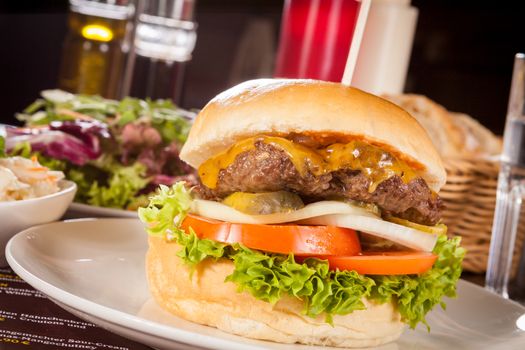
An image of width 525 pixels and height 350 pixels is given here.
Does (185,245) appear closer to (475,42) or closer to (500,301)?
(500,301)

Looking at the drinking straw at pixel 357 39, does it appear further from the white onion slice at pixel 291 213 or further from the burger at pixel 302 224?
the white onion slice at pixel 291 213

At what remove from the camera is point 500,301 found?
Answer: 7.22 ft

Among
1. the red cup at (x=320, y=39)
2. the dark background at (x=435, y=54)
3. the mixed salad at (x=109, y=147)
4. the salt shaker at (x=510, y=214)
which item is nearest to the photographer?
Result: the salt shaker at (x=510, y=214)

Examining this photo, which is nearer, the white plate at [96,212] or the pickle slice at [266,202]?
the pickle slice at [266,202]

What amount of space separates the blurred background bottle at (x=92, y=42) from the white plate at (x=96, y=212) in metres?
2.07

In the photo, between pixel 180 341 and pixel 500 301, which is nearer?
pixel 180 341

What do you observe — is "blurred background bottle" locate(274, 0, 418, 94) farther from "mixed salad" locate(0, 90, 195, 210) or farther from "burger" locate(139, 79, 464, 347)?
"burger" locate(139, 79, 464, 347)

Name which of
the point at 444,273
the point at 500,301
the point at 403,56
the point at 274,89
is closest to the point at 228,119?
the point at 274,89

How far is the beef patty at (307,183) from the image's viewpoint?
1.67m

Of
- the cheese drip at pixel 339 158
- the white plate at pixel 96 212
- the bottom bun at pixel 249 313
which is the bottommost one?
the white plate at pixel 96 212

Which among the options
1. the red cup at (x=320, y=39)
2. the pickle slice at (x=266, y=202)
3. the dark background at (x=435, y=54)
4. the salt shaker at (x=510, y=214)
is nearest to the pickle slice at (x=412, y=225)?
the pickle slice at (x=266, y=202)

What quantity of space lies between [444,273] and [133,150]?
4.59ft

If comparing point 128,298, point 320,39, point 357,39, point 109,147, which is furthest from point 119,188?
point 320,39

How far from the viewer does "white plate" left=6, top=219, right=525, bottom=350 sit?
1.46m
